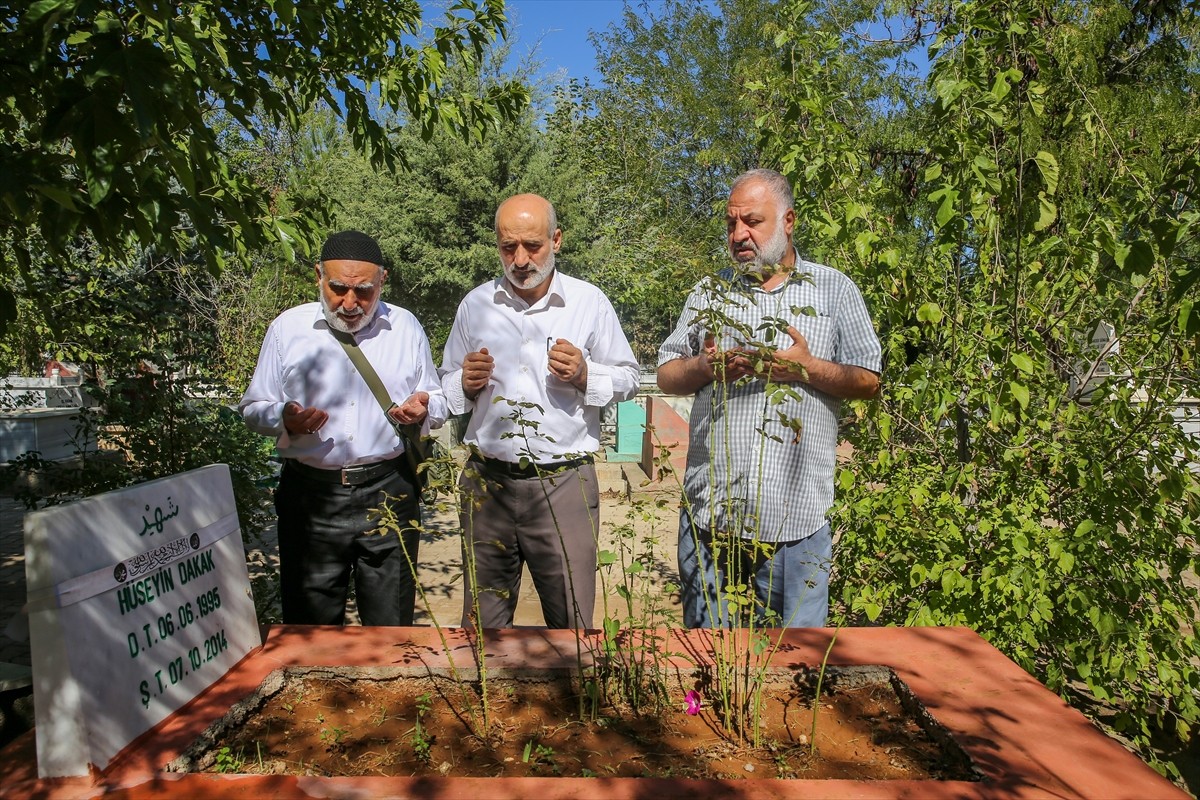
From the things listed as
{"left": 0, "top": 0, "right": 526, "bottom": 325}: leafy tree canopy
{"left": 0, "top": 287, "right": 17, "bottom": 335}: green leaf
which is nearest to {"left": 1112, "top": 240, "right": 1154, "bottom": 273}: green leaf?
{"left": 0, "top": 0, "right": 526, "bottom": 325}: leafy tree canopy

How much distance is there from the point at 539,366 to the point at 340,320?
2.34 feet

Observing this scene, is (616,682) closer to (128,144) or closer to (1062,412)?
(128,144)

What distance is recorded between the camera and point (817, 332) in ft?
8.71

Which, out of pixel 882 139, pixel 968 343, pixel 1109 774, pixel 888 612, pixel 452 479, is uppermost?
pixel 882 139

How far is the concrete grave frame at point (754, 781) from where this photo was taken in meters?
1.40

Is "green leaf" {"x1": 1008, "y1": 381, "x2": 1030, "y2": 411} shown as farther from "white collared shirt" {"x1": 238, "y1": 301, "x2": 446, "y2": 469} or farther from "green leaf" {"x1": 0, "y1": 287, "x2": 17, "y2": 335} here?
"green leaf" {"x1": 0, "y1": 287, "x2": 17, "y2": 335}

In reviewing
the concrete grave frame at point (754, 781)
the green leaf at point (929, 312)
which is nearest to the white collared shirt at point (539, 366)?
the concrete grave frame at point (754, 781)

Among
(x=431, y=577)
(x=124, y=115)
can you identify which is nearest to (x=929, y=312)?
(x=124, y=115)

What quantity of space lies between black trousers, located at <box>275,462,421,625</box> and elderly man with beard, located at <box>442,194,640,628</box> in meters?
0.31

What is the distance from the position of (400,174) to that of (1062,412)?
1847 centimetres

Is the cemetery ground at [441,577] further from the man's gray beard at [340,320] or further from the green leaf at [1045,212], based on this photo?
the green leaf at [1045,212]

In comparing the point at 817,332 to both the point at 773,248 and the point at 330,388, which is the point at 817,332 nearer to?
the point at 773,248

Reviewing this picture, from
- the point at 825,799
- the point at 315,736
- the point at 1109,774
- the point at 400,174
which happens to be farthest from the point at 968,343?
the point at 400,174

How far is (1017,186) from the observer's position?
288 cm
